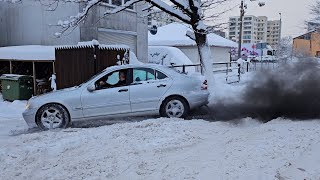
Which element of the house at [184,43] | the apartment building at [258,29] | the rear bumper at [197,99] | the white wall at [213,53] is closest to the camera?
the rear bumper at [197,99]

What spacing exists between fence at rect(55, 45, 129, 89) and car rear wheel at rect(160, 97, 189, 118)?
5.26 m

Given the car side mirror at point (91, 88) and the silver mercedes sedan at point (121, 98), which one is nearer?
the silver mercedes sedan at point (121, 98)

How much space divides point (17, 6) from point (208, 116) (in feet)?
39.8

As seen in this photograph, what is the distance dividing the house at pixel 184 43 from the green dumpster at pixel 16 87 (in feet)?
59.4

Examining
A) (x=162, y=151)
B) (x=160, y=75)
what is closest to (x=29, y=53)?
(x=160, y=75)

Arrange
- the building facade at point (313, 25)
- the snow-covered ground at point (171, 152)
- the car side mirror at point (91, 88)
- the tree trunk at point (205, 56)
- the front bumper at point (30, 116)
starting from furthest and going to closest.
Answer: the building facade at point (313, 25), the tree trunk at point (205, 56), the car side mirror at point (91, 88), the front bumper at point (30, 116), the snow-covered ground at point (171, 152)

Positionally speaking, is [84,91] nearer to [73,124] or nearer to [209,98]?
[73,124]

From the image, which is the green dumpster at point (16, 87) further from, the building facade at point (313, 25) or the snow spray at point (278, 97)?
the building facade at point (313, 25)

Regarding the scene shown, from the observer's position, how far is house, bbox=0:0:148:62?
16469mm

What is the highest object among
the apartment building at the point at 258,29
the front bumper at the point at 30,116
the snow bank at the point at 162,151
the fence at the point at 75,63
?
the apartment building at the point at 258,29

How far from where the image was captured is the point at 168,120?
8.02 metres

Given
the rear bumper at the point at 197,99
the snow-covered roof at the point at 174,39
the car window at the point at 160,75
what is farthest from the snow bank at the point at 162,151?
the snow-covered roof at the point at 174,39

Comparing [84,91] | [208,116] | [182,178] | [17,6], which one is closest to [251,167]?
[182,178]

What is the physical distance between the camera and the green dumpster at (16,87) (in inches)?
531
